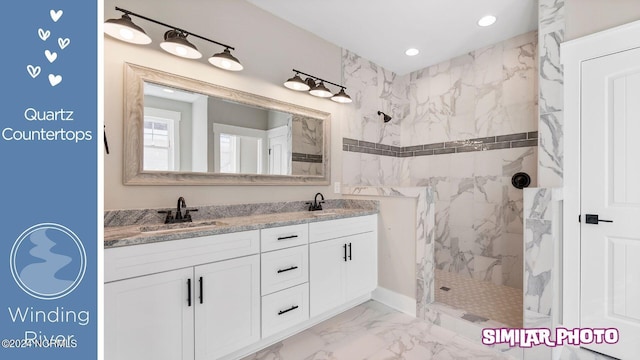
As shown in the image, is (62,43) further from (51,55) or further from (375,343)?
(375,343)

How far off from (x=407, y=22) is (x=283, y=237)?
2.31 metres

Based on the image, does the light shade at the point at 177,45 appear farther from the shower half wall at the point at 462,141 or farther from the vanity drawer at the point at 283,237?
the shower half wall at the point at 462,141

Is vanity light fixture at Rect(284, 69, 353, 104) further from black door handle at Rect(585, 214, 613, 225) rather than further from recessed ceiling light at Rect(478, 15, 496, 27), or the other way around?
black door handle at Rect(585, 214, 613, 225)

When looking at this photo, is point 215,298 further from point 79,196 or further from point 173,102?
point 173,102

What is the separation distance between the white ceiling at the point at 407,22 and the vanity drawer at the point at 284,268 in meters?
2.08

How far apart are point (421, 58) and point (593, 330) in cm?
298

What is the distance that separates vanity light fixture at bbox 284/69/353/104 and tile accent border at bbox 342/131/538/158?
19.2 inches

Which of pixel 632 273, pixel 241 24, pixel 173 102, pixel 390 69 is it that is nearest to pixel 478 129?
pixel 390 69

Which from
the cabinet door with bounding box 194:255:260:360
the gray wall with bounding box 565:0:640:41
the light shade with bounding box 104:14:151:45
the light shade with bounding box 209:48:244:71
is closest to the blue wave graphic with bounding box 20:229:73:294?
the cabinet door with bounding box 194:255:260:360

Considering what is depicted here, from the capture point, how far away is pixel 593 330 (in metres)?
1.77

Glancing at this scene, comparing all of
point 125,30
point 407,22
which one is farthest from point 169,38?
point 407,22

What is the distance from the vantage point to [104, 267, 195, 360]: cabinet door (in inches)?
49.0

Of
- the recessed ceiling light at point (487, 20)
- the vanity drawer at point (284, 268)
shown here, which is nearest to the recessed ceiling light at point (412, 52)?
the recessed ceiling light at point (487, 20)

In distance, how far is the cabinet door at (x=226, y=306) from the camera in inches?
58.7
